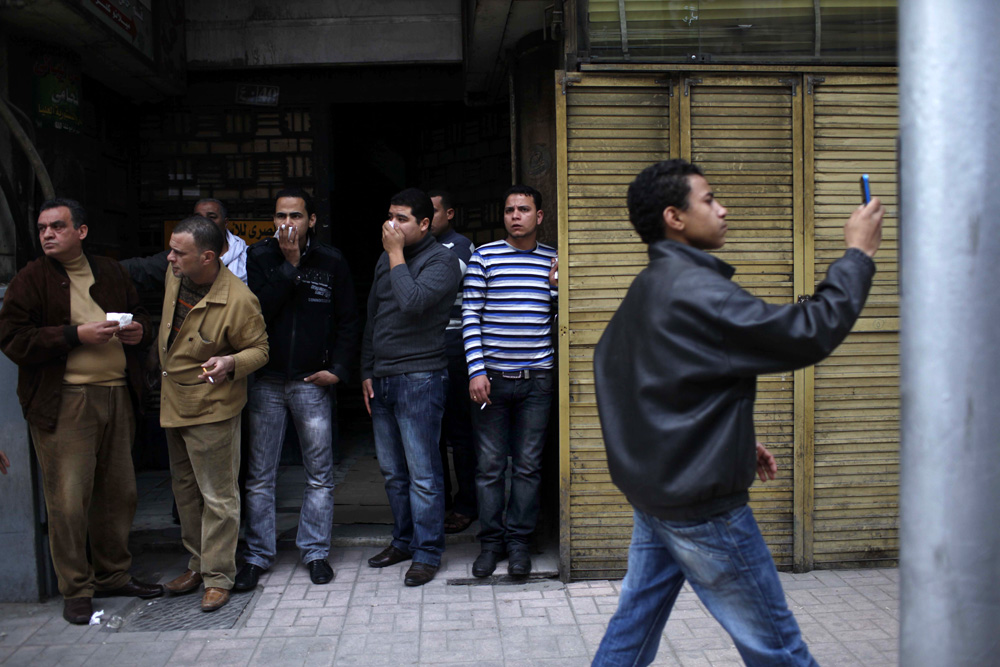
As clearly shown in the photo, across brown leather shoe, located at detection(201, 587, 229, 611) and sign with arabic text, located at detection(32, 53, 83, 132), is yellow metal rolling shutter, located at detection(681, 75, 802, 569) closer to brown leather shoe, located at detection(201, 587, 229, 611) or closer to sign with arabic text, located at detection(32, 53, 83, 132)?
brown leather shoe, located at detection(201, 587, 229, 611)

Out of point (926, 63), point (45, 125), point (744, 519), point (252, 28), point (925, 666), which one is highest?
point (252, 28)

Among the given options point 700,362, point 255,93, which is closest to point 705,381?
point 700,362

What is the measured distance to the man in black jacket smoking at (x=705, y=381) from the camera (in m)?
2.22

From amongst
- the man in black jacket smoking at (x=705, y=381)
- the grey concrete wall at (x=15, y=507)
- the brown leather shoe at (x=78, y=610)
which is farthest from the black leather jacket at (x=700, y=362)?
the grey concrete wall at (x=15, y=507)

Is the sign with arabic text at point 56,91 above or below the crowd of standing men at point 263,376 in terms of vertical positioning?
above

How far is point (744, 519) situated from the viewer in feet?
7.84

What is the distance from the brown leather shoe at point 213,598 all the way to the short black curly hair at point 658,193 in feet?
10.2

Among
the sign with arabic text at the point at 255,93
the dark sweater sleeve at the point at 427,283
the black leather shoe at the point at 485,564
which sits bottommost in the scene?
the black leather shoe at the point at 485,564

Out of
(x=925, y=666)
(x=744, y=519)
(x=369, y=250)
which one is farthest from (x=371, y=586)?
(x=369, y=250)

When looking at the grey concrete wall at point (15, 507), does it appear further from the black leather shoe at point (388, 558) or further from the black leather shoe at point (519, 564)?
the black leather shoe at point (519, 564)

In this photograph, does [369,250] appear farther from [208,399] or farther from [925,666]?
[925,666]

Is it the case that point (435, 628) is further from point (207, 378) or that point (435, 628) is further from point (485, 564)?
point (207, 378)

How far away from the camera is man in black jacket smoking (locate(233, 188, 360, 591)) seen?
4676mm

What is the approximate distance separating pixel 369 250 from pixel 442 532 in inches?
234
